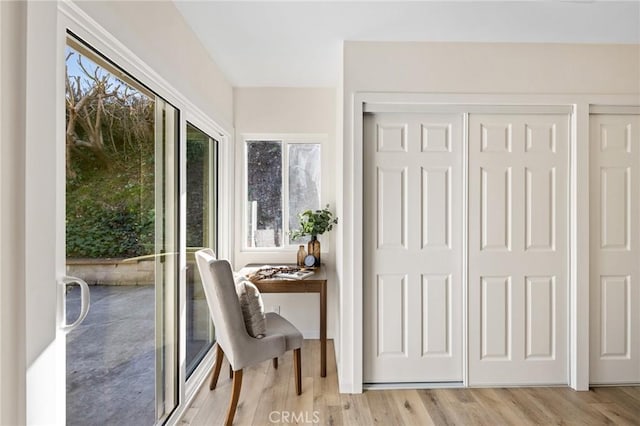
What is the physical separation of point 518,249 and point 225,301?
2.12 meters

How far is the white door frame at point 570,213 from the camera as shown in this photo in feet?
7.84

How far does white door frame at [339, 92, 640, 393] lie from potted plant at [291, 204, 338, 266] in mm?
708

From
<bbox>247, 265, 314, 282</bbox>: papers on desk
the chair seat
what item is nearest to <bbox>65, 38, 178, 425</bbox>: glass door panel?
the chair seat

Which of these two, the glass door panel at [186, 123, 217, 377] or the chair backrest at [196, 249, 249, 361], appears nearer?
the chair backrest at [196, 249, 249, 361]

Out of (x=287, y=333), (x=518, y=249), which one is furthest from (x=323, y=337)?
(x=518, y=249)

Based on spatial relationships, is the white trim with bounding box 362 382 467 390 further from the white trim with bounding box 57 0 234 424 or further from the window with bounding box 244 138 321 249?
the window with bounding box 244 138 321 249

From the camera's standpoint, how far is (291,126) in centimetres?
337

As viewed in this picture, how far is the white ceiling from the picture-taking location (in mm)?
1984

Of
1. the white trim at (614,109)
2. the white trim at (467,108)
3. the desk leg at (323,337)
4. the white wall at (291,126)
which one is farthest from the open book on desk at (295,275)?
the white trim at (614,109)

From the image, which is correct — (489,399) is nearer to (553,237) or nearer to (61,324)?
(553,237)

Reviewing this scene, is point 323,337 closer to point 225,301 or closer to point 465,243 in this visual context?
point 225,301

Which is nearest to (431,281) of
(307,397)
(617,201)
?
(307,397)

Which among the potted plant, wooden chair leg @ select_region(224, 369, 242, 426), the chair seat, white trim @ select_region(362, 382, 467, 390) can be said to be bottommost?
white trim @ select_region(362, 382, 467, 390)

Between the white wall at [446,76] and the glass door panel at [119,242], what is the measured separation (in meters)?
1.17
